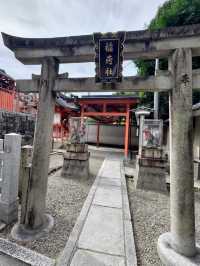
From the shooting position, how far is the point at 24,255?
2266 mm

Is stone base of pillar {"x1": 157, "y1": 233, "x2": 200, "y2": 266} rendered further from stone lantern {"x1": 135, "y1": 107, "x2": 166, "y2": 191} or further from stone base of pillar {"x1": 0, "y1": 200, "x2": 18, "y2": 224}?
stone lantern {"x1": 135, "y1": 107, "x2": 166, "y2": 191}

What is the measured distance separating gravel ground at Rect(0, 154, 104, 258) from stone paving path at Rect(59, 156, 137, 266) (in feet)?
0.58

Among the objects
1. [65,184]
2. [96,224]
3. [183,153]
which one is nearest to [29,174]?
[96,224]

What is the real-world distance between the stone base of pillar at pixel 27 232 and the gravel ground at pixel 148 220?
1593 mm

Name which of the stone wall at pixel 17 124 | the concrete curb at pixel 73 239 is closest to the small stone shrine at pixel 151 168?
the concrete curb at pixel 73 239

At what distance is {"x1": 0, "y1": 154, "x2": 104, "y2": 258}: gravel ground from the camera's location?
253 centimetres

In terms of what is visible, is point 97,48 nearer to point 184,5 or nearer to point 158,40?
point 158,40

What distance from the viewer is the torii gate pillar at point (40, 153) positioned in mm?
2832

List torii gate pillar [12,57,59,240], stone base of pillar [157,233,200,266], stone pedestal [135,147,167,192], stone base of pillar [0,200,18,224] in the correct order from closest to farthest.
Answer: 1. stone base of pillar [157,233,200,266]
2. torii gate pillar [12,57,59,240]
3. stone base of pillar [0,200,18,224]
4. stone pedestal [135,147,167,192]

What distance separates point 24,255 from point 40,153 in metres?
1.46

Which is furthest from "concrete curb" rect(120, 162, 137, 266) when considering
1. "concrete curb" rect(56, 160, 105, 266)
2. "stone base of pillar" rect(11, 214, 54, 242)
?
"stone base of pillar" rect(11, 214, 54, 242)

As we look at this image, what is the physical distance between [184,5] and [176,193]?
13.8 metres

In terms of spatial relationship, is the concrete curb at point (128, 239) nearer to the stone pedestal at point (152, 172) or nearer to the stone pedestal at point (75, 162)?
the stone pedestal at point (152, 172)

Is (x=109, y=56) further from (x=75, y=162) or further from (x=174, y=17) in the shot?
(x=174, y=17)
